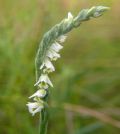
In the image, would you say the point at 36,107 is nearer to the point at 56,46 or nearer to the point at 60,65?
the point at 56,46

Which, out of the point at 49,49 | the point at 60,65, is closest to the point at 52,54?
the point at 49,49

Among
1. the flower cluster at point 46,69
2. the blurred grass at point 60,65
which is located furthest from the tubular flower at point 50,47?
the blurred grass at point 60,65

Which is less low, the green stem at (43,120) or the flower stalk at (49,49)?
the flower stalk at (49,49)

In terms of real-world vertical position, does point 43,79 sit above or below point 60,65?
below

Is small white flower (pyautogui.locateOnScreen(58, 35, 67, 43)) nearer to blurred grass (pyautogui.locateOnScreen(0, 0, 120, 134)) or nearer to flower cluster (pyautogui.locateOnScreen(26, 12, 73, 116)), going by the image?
flower cluster (pyautogui.locateOnScreen(26, 12, 73, 116))

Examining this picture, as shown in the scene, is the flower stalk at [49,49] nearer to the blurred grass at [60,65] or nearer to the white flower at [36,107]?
the white flower at [36,107]

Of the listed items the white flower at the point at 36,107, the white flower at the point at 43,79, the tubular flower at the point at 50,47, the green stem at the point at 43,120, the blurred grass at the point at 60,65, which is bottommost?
the green stem at the point at 43,120

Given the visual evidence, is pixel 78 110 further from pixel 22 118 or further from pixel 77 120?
pixel 22 118

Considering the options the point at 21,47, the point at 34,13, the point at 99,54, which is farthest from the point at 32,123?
the point at 99,54
